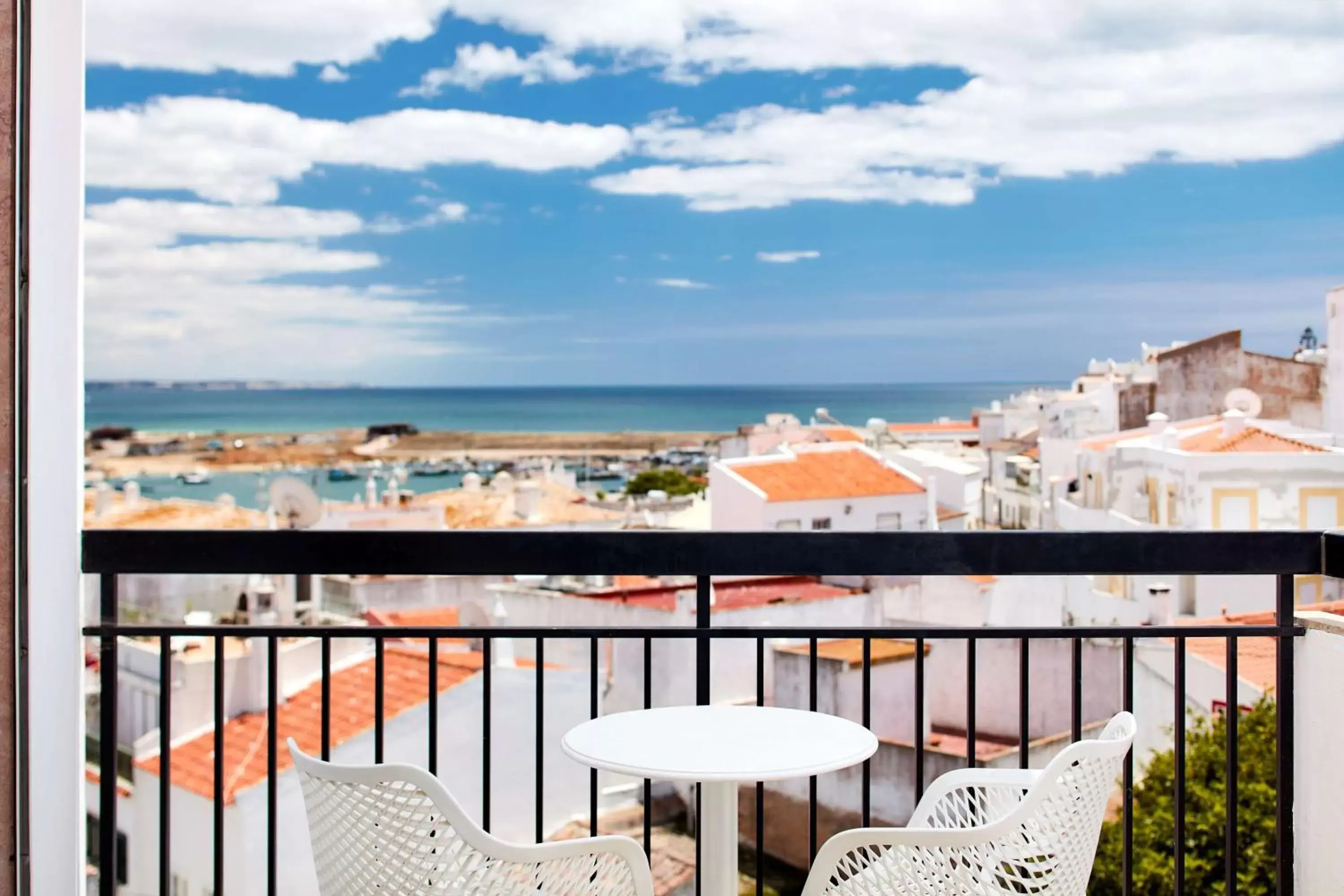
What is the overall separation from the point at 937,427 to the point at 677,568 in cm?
3321

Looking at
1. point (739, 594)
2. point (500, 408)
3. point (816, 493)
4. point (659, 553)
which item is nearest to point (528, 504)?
point (816, 493)

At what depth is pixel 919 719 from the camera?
1.75 m

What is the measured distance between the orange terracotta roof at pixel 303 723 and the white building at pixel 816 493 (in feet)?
32.3

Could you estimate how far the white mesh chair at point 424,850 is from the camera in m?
1.10

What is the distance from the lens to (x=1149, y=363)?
104 feet

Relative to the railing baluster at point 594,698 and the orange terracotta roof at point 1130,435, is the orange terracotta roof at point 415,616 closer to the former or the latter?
the orange terracotta roof at point 1130,435

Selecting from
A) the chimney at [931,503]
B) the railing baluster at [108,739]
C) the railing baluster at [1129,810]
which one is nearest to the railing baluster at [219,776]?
the railing baluster at [108,739]

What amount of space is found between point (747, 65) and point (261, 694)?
3194 cm

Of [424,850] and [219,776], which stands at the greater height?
[424,850]

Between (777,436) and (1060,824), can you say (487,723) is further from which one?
(777,436)

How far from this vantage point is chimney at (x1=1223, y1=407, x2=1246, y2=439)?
22.7 meters

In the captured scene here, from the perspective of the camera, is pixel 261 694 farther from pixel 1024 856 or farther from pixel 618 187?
pixel 618 187

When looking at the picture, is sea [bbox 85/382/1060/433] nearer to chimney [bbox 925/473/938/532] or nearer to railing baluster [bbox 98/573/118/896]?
chimney [bbox 925/473/938/532]

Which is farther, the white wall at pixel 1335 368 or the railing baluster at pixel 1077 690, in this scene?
the white wall at pixel 1335 368
